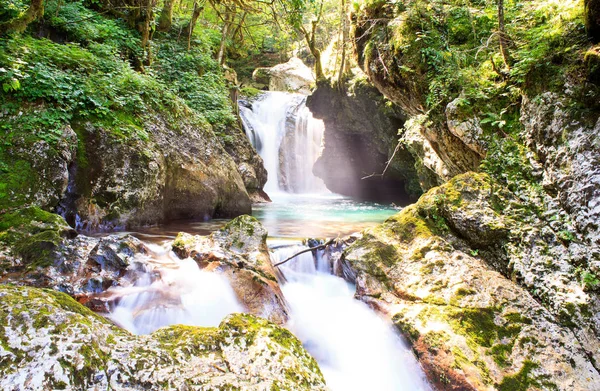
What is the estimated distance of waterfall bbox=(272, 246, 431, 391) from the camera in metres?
3.25

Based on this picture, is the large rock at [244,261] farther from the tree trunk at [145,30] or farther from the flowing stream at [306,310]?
the tree trunk at [145,30]

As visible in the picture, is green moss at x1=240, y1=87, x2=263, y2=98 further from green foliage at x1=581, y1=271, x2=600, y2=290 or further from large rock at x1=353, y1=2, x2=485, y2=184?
green foliage at x1=581, y1=271, x2=600, y2=290

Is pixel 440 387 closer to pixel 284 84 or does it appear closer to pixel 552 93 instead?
pixel 552 93

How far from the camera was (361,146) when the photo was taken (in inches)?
702

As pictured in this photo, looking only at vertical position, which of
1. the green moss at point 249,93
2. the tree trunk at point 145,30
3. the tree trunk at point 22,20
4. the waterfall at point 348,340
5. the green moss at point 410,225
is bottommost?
the waterfall at point 348,340

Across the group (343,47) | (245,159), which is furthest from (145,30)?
(343,47)

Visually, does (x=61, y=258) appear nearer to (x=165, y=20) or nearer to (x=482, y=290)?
(x=482, y=290)

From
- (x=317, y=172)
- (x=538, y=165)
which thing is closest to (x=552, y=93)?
(x=538, y=165)

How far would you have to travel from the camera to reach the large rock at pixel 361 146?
46.0ft

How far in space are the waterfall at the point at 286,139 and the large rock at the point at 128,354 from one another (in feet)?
51.4

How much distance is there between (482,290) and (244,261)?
2870mm

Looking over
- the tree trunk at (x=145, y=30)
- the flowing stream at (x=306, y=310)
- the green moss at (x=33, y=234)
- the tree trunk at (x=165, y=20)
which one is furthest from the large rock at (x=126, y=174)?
the tree trunk at (x=165, y=20)

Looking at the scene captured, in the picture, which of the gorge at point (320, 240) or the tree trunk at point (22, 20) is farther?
the tree trunk at point (22, 20)

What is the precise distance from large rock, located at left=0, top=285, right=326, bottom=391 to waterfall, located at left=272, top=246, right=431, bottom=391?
4.10 ft
